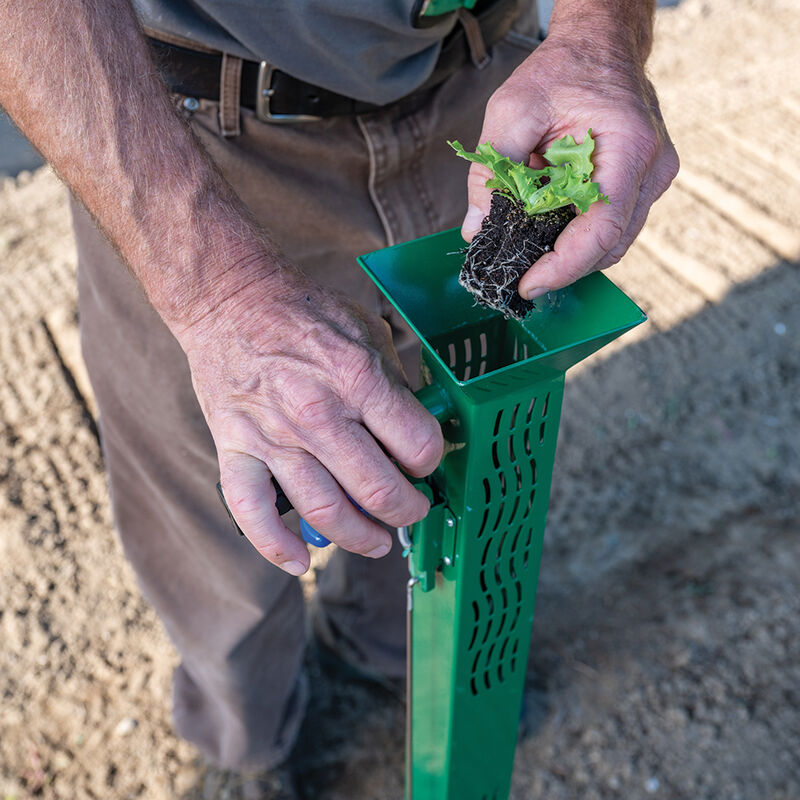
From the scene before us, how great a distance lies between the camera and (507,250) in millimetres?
1058

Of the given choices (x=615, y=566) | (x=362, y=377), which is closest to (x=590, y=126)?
(x=362, y=377)

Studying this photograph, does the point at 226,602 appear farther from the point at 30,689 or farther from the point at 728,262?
the point at 728,262

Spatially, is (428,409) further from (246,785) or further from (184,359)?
(246,785)

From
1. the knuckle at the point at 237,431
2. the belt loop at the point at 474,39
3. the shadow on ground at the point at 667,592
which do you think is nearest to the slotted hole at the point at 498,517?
the knuckle at the point at 237,431

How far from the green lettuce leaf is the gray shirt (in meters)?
0.42

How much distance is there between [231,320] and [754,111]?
359 centimetres

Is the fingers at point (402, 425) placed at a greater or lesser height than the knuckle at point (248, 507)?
greater

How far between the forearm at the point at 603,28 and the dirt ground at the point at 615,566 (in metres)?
1.64

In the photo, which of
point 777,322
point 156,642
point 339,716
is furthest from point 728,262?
point 156,642

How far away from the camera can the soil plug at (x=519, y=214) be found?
3.43 ft

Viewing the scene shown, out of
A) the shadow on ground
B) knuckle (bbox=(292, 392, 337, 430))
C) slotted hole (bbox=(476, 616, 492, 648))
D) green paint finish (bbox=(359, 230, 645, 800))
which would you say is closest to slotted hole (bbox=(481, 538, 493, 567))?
green paint finish (bbox=(359, 230, 645, 800))

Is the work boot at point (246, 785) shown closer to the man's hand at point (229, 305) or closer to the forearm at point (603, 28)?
the man's hand at point (229, 305)

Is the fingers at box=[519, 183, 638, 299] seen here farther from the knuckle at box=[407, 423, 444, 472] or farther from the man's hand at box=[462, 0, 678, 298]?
the knuckle at box=[407, 423, 444, 472]

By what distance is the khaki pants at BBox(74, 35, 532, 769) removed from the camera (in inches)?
59.6
